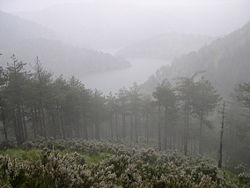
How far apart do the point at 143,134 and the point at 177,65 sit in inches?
3148

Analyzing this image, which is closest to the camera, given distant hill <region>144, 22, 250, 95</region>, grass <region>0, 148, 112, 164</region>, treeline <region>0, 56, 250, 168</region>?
grass <region>0, 148, 112, 164</region>

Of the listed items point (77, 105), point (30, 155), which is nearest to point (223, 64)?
point (77, 105)

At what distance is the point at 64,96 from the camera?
38906 mm

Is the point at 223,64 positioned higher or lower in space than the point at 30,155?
lower

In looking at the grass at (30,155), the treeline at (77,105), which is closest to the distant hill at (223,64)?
the treeline at (77,105)

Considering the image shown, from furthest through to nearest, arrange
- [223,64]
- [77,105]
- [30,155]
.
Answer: [223,64]
[77,105]
[30,155]

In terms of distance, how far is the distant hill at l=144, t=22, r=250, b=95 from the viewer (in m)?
105

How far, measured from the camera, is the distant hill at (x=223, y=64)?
105 m

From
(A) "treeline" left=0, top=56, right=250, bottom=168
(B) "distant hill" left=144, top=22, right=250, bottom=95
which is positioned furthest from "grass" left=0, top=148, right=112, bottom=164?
(B) "distant hill" left=144, top=22, right=250, bottom=95

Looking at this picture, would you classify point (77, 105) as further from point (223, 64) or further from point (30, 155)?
point (223, 64)

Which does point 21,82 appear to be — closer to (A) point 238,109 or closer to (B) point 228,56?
(A) point 238,109

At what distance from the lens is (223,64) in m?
112

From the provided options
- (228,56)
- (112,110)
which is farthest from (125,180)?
(228,56)

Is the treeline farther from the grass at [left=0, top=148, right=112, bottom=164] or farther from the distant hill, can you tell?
the distant hill
